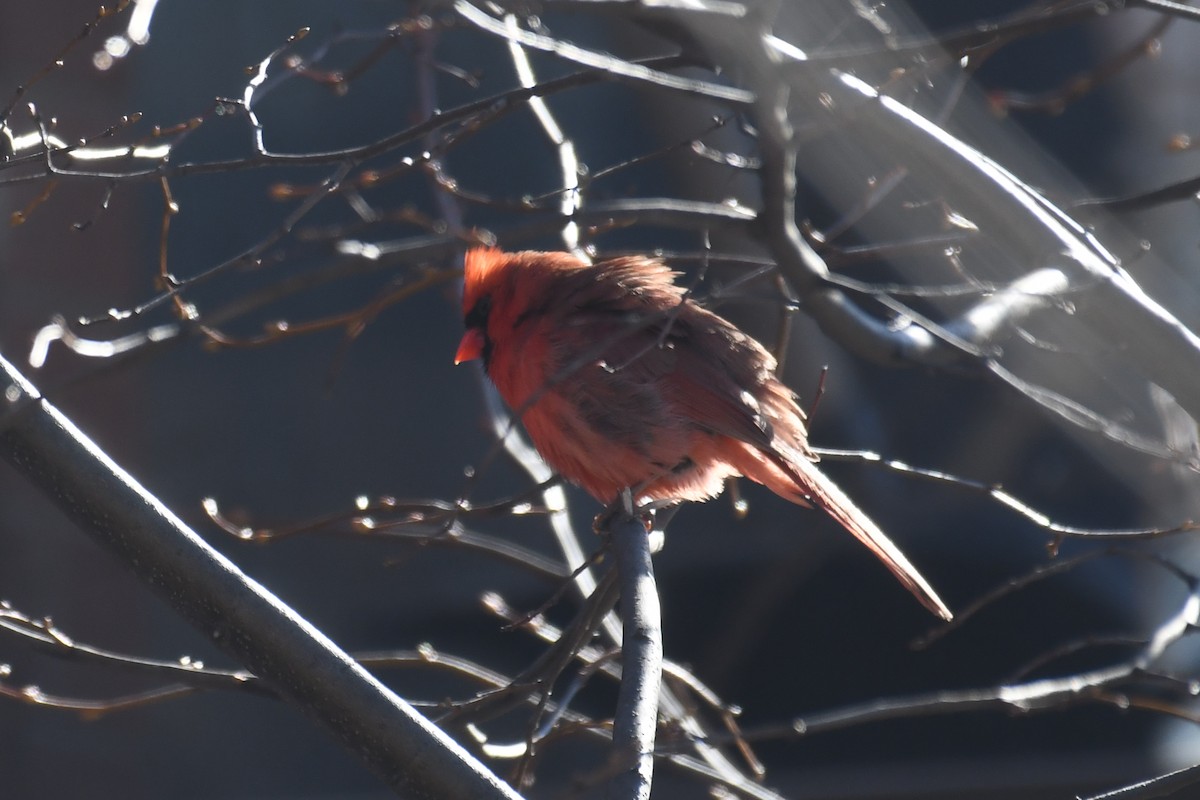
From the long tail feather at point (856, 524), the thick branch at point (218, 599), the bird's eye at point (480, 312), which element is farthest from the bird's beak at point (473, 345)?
the thick branch at point (218, 599)

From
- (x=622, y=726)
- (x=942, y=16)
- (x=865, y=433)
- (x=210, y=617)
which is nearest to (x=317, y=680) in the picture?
(x=210, y=617)

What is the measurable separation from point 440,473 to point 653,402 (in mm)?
3492

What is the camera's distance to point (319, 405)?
267 inches

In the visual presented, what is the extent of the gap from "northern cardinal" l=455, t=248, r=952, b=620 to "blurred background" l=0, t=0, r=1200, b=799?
2592 mm

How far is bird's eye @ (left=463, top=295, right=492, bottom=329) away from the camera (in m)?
3.61

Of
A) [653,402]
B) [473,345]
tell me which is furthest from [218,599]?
[473,345]

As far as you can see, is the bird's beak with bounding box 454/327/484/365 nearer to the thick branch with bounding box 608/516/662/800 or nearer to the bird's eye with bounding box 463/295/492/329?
the bird's eye with bounding box 463/295/492/329

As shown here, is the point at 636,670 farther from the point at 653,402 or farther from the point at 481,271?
the point at 481,271

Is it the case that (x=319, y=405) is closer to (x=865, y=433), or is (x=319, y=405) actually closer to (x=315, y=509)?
(x=315, y=509)

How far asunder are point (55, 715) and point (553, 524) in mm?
4388

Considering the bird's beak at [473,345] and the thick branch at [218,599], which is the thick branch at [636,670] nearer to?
the thick branch at [218,599]

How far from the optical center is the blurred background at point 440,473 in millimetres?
6227

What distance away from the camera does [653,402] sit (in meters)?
3.34

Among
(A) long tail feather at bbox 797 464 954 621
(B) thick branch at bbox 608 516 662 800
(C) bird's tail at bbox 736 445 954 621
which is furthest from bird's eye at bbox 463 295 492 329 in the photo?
(B) thick branch at bbox 608 516 662 800
